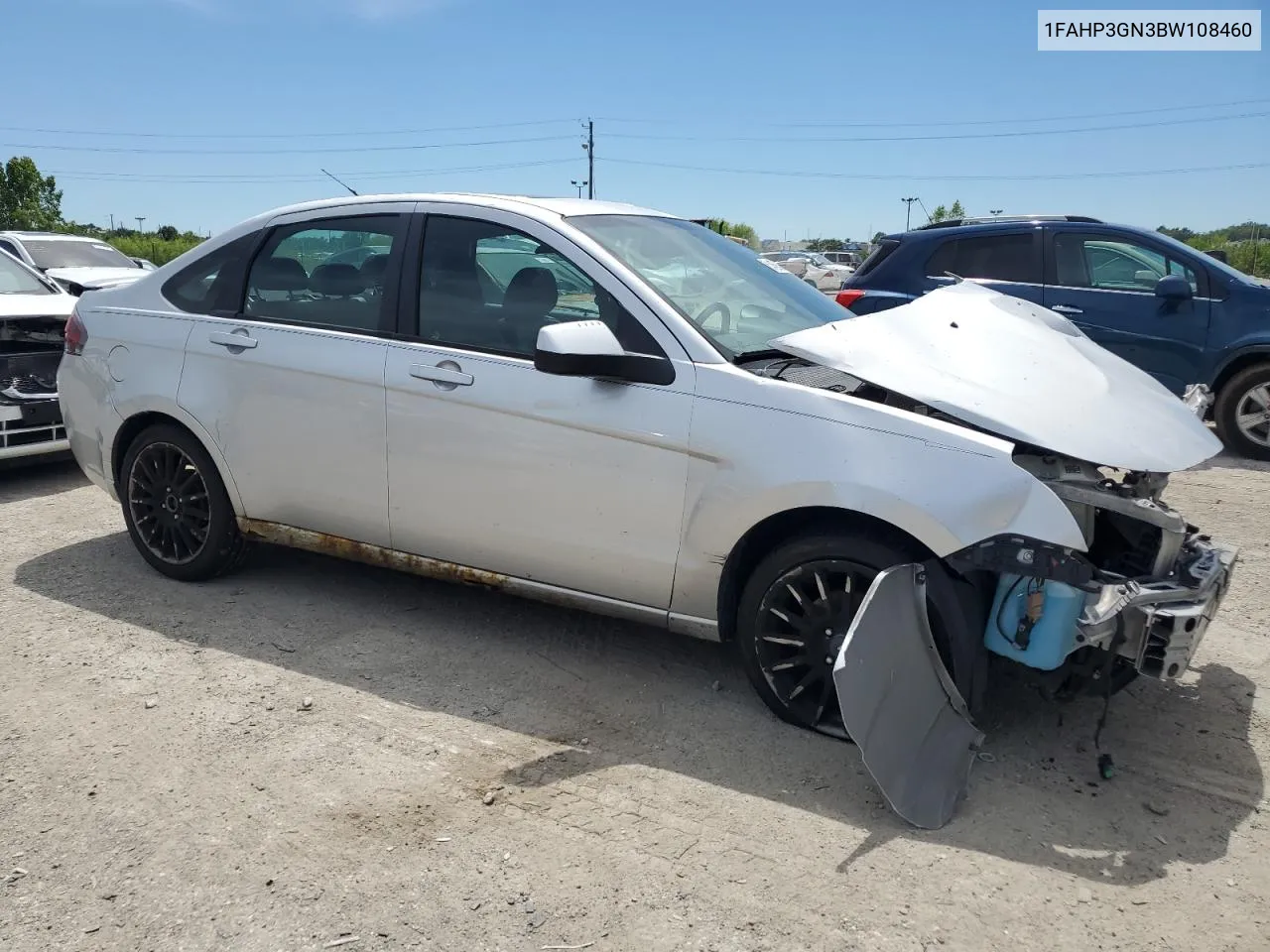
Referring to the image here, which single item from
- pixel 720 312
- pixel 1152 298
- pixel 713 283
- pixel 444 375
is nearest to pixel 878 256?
pixel 1152 298

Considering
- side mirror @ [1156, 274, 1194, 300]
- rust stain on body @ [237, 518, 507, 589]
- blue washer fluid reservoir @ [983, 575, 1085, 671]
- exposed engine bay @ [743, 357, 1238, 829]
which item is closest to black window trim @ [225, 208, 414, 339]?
rust stain on body @ [237, 518, 507, 589]

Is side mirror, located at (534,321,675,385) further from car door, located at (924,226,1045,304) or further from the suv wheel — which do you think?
the suv wheel

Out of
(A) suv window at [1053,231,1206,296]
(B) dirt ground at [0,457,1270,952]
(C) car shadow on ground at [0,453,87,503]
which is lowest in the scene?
(B) dirt ground at [0,457,1270,952]

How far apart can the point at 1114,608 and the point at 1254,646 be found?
1846 mm

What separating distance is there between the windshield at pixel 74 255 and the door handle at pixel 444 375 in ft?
41.0

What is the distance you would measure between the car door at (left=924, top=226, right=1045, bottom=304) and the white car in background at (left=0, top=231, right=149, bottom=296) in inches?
408

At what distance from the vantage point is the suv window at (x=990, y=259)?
8.92m

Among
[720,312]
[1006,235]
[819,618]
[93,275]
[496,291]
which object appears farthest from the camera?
[93,275]

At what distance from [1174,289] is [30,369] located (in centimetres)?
862

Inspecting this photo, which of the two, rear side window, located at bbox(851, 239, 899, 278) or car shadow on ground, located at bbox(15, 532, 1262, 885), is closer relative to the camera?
car shadow on ground, located at bbox(15, 532, 1262, 885)

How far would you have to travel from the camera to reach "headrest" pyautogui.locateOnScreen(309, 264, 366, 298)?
4426 mm

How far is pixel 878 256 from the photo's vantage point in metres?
9.52

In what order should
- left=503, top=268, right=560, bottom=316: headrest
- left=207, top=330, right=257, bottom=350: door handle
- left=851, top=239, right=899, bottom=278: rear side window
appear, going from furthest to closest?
left=851, top=239, right=899, bottom=278: rear side window → left=207, top=330, right=257, bottom=350: door handle → left=503, top=268, right=560, bottom=316: headrest

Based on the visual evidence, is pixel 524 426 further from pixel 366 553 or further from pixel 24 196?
pixel 24 196
